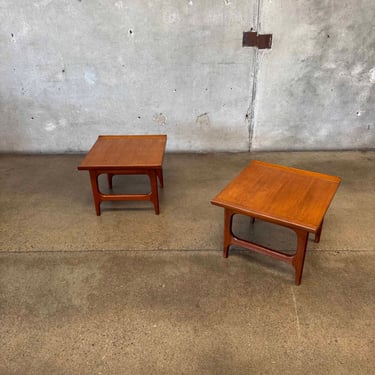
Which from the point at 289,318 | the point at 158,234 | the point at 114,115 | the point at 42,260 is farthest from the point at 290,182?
the point at 114,115

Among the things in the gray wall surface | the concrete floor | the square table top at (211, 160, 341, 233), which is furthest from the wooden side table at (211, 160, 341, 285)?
the gray wall surface

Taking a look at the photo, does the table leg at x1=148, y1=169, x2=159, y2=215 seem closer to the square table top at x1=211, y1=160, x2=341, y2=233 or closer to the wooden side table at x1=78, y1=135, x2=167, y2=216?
the wooden side table at x1=78, y1=135, x2=167, y2=216

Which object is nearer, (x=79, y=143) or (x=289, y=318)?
(x=289, y=318)

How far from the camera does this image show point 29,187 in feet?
9.32

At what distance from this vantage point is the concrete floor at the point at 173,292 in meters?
1.46

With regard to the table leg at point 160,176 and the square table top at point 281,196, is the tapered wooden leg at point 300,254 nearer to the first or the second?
the square table top at point 281,196

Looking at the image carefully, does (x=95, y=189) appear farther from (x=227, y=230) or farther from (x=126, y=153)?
(x=227, y=230)

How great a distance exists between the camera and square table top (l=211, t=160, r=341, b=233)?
1.64 meters

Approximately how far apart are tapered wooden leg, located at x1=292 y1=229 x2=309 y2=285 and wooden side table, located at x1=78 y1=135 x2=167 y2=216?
3.20ft

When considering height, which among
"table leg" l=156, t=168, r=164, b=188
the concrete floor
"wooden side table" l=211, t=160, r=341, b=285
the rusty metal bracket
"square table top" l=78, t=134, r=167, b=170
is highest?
the rusty metal bracket

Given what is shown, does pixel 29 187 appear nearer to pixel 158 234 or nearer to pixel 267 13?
pixel 158 234

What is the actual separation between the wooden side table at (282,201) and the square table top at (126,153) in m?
0.59

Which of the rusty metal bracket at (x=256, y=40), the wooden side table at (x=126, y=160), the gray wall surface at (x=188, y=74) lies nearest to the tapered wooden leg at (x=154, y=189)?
the wooden side table at (x=126, y=160)

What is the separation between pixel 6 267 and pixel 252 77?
2.57 m
